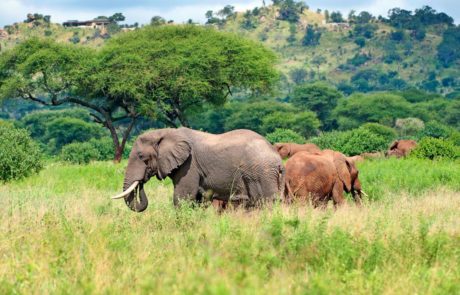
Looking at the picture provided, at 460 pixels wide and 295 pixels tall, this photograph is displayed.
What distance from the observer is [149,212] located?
40.3 feet

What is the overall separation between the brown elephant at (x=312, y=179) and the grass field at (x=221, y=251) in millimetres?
1937

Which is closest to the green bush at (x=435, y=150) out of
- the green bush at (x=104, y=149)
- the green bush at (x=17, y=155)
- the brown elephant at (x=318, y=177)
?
the brown elephant at (x=318, y=177)

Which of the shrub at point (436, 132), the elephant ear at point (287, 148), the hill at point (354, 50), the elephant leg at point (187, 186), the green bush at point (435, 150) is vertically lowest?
the hill at point (354, 50)

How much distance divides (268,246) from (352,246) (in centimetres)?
91

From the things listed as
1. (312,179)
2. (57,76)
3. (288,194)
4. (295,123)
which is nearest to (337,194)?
(312,179)

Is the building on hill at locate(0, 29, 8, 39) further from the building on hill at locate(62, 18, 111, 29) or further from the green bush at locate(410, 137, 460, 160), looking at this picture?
the green bush at locate(410, 137, 460, 160)

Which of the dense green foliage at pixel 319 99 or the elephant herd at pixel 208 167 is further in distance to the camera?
the dense green foliage at pixel 319 99

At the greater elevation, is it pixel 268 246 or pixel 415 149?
pixel 268 246

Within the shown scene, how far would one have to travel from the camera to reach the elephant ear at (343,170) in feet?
48.2

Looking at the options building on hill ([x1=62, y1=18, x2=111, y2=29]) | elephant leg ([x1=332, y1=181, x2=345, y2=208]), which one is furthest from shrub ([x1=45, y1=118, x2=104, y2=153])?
building on hill ([x1=62, y1=18, x2=111, y2=29])

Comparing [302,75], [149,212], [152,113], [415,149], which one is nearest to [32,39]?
[152,113]

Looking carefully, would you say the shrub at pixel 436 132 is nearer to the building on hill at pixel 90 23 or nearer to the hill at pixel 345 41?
the hill at pixel 345 41

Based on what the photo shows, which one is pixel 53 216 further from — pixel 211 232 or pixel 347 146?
pixel 347 146

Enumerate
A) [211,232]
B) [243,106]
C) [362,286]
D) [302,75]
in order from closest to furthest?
[362,286]
[211,232]
[243,106]
[302,75]
